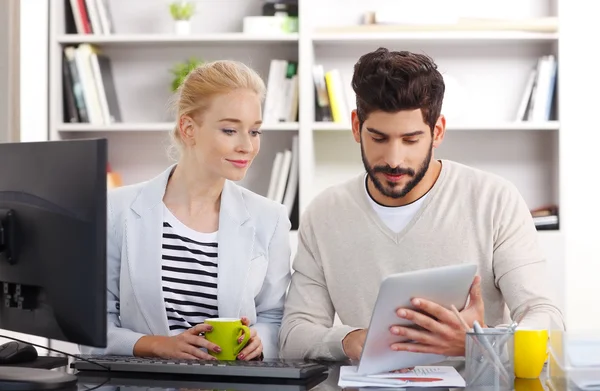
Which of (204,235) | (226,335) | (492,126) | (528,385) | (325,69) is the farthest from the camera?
(325,69)

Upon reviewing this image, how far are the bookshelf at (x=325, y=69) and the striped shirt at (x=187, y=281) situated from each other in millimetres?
1554

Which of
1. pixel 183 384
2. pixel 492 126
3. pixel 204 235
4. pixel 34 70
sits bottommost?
pixel 183 384

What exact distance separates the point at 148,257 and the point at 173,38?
70.8 inches

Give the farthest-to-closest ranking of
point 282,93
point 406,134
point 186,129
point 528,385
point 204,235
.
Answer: point 282,93
point 186,129
point 204,235
point 406,134
point 528,385

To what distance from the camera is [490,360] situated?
1.45 metres

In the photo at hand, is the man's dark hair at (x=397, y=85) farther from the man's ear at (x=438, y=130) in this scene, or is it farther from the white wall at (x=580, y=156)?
the white wall at (x=580, y=156)

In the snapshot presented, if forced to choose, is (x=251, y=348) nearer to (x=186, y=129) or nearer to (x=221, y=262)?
(x=221, y=262)

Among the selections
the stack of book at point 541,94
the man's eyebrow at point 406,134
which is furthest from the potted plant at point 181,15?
the man's eyebrow at point 406,134

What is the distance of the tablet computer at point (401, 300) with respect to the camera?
1.47m

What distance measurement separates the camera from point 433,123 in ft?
6.61

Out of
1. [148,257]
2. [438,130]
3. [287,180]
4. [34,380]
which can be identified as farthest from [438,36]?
[34,380]

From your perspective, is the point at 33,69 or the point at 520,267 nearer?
the point at 520,267

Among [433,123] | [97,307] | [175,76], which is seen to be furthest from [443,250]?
[175,76]

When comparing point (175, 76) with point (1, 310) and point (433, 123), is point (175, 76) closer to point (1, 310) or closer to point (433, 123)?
point (433, 123)
